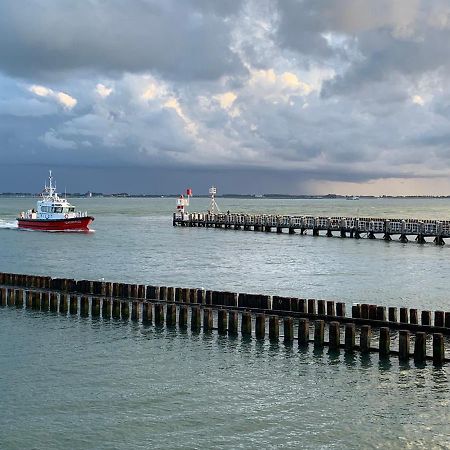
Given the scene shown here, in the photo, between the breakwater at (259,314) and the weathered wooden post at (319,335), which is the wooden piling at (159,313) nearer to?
the breakwater at (259,314)

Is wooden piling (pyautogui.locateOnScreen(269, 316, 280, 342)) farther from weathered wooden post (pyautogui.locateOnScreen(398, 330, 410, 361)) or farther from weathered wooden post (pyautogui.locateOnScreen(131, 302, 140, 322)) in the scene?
weathered wooden post (pyautogui.locateOnScreen(131, 302, 140, 322))

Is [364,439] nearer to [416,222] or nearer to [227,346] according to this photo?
[227,346]

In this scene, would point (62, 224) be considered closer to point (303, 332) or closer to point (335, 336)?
point (303, 332)

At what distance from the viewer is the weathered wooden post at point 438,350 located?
2570 centimetres

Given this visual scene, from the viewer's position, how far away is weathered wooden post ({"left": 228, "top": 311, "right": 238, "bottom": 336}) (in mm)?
30672

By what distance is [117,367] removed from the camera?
2609 centimetres

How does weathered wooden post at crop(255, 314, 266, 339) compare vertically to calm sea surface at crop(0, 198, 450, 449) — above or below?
above

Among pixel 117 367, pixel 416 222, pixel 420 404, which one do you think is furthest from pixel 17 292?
pixel 416 222

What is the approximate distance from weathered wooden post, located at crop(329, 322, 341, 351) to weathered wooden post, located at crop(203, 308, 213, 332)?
19.8 ft

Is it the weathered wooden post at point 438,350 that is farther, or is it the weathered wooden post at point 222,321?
the weathered wooden post at point 222,321

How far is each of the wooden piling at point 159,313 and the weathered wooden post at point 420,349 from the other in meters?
12.6

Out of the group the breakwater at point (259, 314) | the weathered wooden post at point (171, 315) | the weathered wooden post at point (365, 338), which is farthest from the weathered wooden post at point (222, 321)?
the weathered wooden post at point (365, 338)

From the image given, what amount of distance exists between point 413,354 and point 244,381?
7045 mm

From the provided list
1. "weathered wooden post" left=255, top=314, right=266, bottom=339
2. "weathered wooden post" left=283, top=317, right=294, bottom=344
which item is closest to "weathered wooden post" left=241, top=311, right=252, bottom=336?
"weathered wooden post" left=255, top=314, right=266, bottom=339
